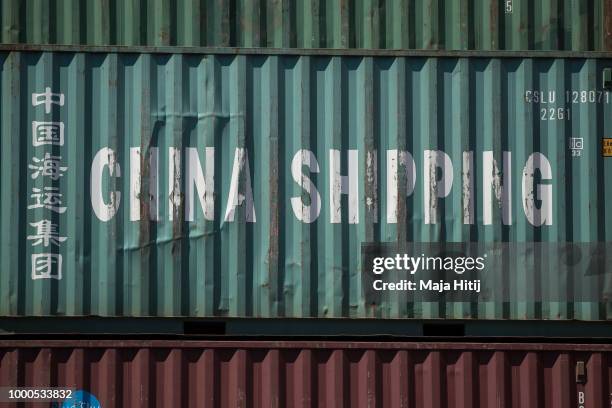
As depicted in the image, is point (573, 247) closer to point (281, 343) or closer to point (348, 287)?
point (348, 287)

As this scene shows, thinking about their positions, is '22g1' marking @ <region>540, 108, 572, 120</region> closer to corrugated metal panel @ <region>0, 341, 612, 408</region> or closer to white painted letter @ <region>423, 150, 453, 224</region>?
white painted letter @ <region>423, 150, 453, 224</region>

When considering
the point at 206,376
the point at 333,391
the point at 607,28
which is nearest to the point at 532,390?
the point at 333,391

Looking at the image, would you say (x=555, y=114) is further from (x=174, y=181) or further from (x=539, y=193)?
(x=174, y=181)

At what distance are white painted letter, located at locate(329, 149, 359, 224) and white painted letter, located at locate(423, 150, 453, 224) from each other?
2.27ft

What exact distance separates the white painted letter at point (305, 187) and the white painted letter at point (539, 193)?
2068 millimetres

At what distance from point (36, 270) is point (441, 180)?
13.4ft

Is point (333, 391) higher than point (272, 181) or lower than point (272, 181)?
lower

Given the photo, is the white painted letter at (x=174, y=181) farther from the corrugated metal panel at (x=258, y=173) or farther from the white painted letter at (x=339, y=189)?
the white painted letter at (x=339, y=189)

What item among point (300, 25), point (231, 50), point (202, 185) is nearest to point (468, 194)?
point (300, 25)

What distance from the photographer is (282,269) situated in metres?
7.11

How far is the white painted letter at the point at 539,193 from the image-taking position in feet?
23.6

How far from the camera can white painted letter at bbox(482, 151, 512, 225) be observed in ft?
23.5

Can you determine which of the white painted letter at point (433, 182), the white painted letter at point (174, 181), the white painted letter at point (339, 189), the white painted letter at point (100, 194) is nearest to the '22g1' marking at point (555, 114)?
the white painted letter at point (433, 182)

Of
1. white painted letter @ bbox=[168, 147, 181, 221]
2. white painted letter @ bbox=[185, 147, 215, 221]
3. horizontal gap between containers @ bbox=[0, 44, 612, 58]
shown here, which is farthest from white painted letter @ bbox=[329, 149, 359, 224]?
white painted letter @ bbox=[168, 147, 181, 221]
